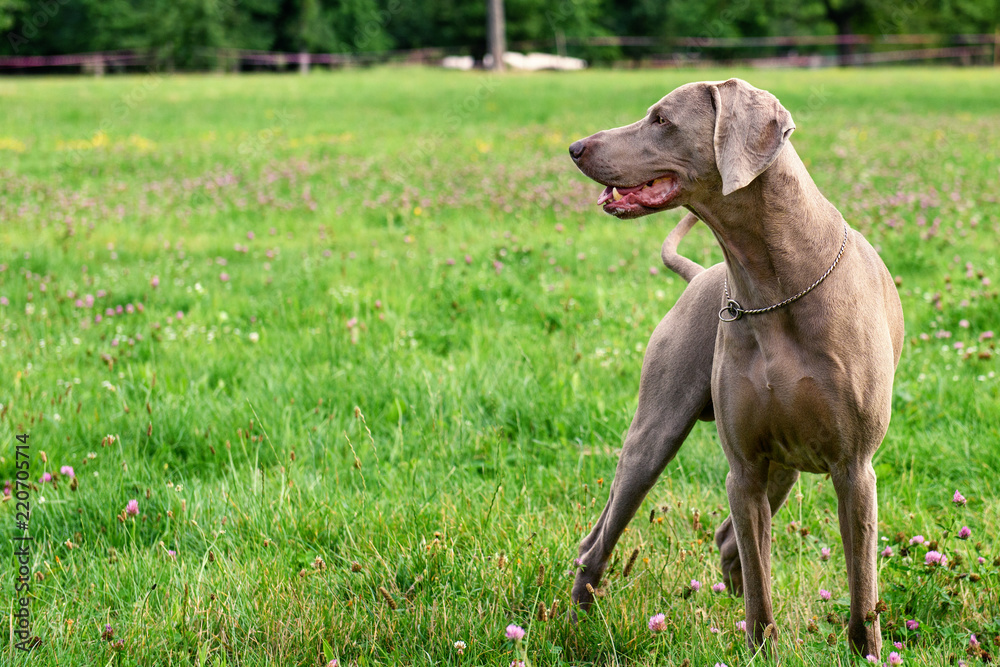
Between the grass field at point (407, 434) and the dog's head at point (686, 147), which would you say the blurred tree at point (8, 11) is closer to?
the grass field at point (407, 434)

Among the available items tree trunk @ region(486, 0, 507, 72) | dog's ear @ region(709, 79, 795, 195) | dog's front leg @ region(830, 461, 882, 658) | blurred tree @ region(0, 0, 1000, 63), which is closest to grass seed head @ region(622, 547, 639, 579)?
dog's front leg @ region(830, 461, 882, 658)

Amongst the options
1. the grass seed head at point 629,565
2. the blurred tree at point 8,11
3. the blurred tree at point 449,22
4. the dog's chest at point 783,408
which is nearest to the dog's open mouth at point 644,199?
the dog's chest at point 783,408

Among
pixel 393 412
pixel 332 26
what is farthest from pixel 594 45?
pixel 393 412

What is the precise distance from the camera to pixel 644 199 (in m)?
2.32

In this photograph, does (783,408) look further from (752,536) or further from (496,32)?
(496,32)

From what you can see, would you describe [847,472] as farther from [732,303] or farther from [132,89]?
[132,89]

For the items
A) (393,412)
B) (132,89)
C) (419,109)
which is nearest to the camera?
(393,412)

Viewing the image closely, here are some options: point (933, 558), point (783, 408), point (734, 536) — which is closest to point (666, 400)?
point (783, 408)

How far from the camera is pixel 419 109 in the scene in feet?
61.9

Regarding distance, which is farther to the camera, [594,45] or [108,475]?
[594,45]

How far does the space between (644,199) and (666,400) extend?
2.18 ft

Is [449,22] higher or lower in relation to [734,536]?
higher

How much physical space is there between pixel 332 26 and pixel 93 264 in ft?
156

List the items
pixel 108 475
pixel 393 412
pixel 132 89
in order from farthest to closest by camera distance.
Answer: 1. pixel 132 89
2. pixel 393 412
3. pixel 108 475
